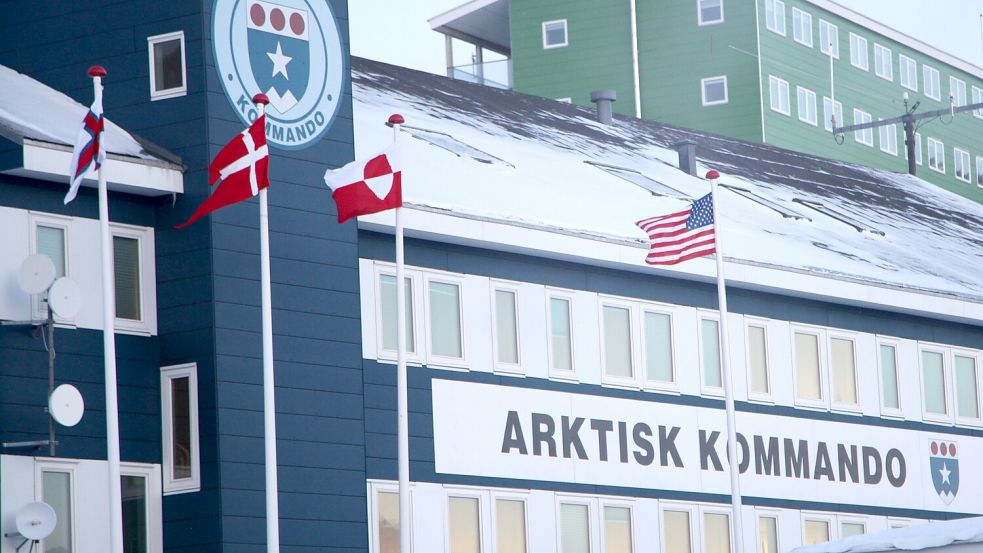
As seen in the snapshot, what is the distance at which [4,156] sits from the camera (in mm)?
25688

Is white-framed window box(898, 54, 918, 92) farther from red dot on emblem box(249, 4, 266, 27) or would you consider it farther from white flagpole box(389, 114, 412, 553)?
white flagpole box(389, 114, 412, 553)

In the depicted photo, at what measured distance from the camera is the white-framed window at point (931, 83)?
245ft

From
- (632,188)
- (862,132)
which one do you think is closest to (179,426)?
(632,188)

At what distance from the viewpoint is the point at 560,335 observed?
32.2 m

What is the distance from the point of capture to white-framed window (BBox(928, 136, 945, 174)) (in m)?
73.2

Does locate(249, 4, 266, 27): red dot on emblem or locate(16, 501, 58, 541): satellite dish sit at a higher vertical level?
locate(249, 4, 266, 27): red dot on emblem

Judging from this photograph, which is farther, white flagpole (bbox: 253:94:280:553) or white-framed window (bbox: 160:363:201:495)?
white-framed window (bbox: 160:363:201:495)

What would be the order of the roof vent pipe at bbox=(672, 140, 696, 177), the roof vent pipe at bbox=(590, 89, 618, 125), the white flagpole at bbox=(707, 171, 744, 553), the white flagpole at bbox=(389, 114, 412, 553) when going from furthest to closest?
the roof vent pipe at bbox=(590, 89, 618, 125)
the roof vent pipe at bbox=(672, 140, 696, 177)
the white flagpole at bbox=(707, 171, 744, 553)
the white flagpole at bbox=(389, 114, 412, 553)

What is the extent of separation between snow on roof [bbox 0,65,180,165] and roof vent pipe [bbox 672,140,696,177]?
603 inches

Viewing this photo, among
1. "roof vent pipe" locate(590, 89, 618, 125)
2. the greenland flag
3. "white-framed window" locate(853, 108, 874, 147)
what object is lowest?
the greenland flag

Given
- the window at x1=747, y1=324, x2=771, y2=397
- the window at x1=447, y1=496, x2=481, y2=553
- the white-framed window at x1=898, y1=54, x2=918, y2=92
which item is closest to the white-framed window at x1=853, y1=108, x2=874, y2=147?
the white-framed window at x1=898, y1=54, x2=918, y2=92

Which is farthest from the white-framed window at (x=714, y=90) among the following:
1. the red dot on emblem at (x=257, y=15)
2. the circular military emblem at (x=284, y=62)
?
the red dot on emblem at (x=257, y=15)

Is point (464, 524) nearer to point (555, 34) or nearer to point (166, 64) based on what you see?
point (166, 64)

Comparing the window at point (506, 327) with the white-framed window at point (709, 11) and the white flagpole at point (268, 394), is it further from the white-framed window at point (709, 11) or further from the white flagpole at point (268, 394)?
the white-framed window at point (709, 11)
